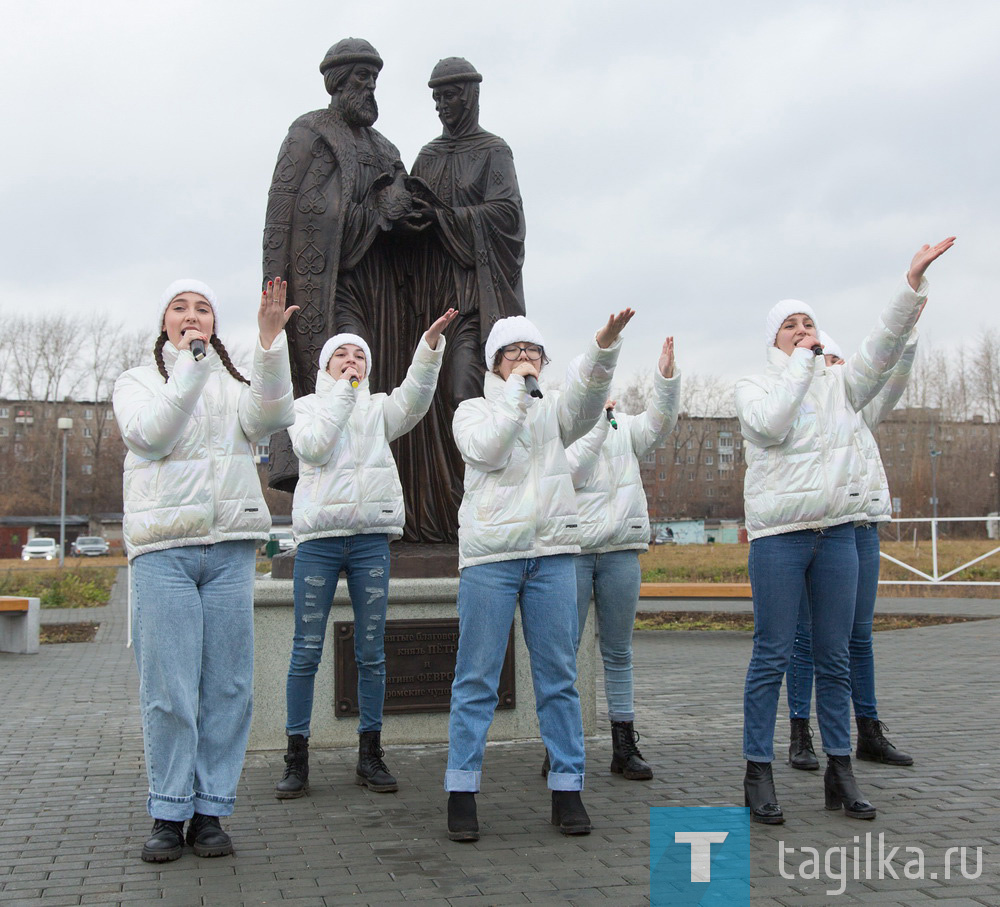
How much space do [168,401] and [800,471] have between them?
249 cm

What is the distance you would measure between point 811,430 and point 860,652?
1557mm

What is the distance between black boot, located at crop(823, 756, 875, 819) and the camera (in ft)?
14.6

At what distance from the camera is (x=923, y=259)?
14.5ft

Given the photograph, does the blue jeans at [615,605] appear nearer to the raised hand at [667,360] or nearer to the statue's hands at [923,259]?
the raised hand at [667,360]

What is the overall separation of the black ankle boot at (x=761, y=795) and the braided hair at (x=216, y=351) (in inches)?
99.1

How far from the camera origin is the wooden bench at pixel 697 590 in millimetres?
14711

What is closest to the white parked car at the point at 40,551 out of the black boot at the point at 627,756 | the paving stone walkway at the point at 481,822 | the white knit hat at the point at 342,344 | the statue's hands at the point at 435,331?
the paving stone walkway at the point at 481,822

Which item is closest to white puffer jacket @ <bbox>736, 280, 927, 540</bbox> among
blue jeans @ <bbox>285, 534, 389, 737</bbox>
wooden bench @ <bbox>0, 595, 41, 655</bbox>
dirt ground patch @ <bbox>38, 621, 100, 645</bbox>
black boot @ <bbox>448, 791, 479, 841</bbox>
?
black boot @ <bbox>448, 791, 479, 841</bbox>

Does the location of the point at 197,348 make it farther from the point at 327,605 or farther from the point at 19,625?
the point at 19,625

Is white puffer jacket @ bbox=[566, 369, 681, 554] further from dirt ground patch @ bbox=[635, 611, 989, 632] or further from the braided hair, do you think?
dirt ground patch @ bbox=[635, 611, 989, 632]

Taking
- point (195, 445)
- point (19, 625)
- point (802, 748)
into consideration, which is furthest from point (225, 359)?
point (19, 625)

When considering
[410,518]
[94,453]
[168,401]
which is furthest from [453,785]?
[94,453]

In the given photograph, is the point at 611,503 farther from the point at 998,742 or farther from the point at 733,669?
the point at 733,669

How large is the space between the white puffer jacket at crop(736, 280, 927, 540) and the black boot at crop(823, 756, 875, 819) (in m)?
0.96
